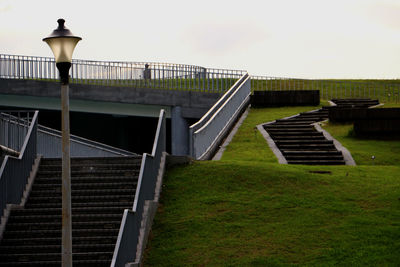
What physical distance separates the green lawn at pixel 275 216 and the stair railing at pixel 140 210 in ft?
1.17

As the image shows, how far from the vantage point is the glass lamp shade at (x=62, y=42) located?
11.0 meters

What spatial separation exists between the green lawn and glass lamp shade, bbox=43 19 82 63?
193 inches

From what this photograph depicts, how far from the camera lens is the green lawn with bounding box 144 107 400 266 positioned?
14.0 m

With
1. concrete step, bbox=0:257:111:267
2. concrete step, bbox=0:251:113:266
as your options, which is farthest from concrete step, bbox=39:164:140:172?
concrete step, bbox=0:257:111:267

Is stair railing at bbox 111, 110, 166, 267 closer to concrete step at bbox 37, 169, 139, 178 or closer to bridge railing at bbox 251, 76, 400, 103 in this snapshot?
concrete step at bbox 37, 169, 139, 178

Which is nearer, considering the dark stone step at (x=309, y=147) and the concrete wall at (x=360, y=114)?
the dark stone step at (x=309, y=147)

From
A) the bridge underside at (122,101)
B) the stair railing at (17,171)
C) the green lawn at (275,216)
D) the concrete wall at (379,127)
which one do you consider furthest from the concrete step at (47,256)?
the bridge underside at (122,101)

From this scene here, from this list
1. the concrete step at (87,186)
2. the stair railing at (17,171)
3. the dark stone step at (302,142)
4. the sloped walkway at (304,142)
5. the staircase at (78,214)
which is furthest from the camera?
the dark stone step at (302,142)

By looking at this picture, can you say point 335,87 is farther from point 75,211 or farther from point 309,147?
point 75,211

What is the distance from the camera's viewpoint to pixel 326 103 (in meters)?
38.1

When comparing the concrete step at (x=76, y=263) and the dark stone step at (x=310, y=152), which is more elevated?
the dark stone step at (x=310, y=152)

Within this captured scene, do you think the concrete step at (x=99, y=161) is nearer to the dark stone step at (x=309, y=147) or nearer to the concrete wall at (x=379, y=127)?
the dark stone step at (x=309, y=147)

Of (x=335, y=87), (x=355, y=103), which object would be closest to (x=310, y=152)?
(x=355, y=103)

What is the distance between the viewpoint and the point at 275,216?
1594 centimetres
